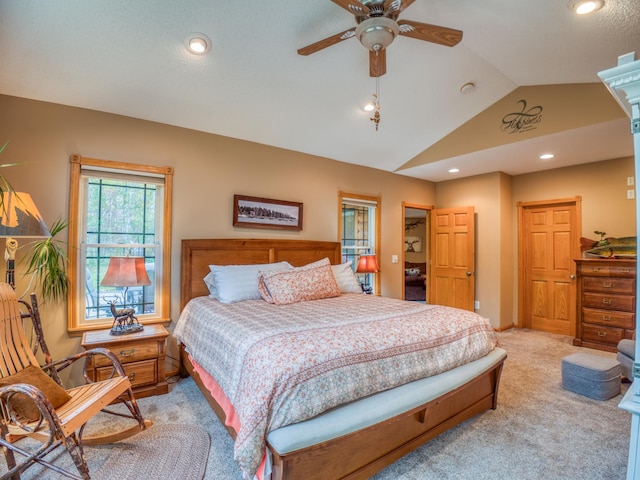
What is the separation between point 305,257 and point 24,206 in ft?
8.82

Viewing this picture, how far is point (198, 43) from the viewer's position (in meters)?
2.44

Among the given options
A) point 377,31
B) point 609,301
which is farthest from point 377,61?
point 609,301

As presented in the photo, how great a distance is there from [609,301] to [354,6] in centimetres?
446

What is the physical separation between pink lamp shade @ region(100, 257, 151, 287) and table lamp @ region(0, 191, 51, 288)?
1.68 ft

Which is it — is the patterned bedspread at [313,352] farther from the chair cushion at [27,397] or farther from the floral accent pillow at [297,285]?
the chair cushion at [27,397]

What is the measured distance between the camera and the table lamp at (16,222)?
201 cm

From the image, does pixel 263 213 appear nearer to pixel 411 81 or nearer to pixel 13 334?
pixel 411 81

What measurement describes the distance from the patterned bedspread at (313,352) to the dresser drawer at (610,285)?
2.62 metres

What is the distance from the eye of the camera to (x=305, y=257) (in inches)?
161

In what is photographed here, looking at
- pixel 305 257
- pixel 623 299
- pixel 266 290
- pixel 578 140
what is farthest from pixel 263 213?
pixel 623 299

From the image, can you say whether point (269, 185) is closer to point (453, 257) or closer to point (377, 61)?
point (377, 61)

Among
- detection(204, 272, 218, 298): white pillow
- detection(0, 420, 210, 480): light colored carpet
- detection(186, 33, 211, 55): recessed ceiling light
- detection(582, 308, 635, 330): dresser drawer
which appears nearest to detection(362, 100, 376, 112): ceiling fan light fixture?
detection(186, 33, 211, 55): recessed ceiling light

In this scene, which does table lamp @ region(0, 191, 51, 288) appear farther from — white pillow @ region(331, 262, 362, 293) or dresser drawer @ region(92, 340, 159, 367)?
white pillow @ region(331, 262, 362, 293)

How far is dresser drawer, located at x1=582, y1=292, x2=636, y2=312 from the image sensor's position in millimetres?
3780
